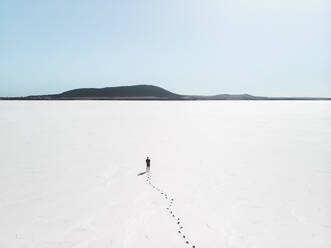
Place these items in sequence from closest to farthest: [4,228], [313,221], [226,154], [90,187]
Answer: [4,228] < [313,221] < [90,187] < [226,154]

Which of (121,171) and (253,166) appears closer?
(121,171)

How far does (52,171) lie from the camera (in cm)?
2200

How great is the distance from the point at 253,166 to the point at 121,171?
9.84 metres

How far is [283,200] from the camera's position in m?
17.0

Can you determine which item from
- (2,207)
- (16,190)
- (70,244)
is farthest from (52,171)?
(70,244)

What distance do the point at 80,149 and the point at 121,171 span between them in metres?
Answer: 9.48

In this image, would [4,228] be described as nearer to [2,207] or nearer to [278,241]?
[2,207]

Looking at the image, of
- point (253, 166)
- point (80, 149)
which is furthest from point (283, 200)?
point (80, 149)

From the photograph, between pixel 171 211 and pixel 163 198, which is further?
pixel 163 198

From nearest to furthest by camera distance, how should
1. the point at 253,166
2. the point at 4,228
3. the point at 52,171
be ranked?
the point at 4,228
the point at 52,171
the point at 253,166

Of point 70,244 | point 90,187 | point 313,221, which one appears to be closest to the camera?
point 70,244

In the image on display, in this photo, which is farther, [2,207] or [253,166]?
[253,166]

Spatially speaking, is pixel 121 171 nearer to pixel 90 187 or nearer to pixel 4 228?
pixel 90 187

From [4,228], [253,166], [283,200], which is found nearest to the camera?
[4,228]
